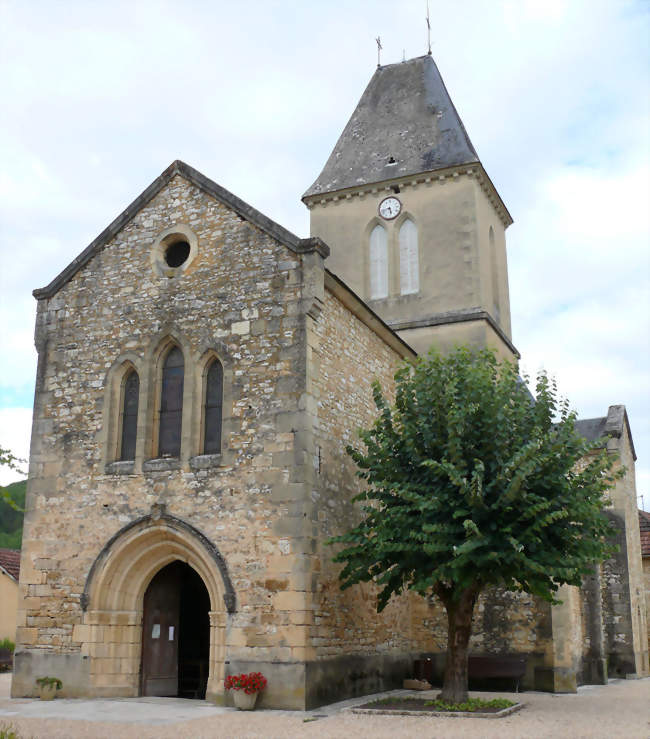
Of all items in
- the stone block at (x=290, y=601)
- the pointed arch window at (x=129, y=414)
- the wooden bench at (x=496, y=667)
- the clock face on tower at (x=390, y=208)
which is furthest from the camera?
the clock face on tower at (x=390, y=208)

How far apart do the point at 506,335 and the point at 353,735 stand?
1595 centimetres

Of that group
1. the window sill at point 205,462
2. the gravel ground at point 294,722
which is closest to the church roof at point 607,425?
the gravel ground at point 294,722

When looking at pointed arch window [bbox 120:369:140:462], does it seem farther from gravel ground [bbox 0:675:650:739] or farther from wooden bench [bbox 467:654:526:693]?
wooden bench [bbox 467:654:526:693]

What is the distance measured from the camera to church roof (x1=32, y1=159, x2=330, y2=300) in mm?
14250

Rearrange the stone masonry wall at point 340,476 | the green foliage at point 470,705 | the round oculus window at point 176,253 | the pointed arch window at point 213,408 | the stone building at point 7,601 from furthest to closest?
the stone building at point 7,601
the round oculus window at point 176,253
the pointed arch window at point 213,408
the stone masonry wall at point 340,476
the green foliage at point 470,705

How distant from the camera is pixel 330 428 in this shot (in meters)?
14.2

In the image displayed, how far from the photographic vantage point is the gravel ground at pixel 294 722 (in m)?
10.2

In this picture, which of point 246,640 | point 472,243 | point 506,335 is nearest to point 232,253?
point 246,640

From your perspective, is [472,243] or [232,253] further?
[472,243]

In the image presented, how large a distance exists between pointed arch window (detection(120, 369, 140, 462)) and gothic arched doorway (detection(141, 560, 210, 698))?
2.25 meters

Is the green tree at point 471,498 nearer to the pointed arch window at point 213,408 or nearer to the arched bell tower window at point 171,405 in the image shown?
the pointed arch window at point 213,408

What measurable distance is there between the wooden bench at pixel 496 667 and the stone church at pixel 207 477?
116cm

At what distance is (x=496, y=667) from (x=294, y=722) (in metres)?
5.49

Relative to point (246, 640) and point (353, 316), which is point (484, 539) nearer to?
point (246, 640)
